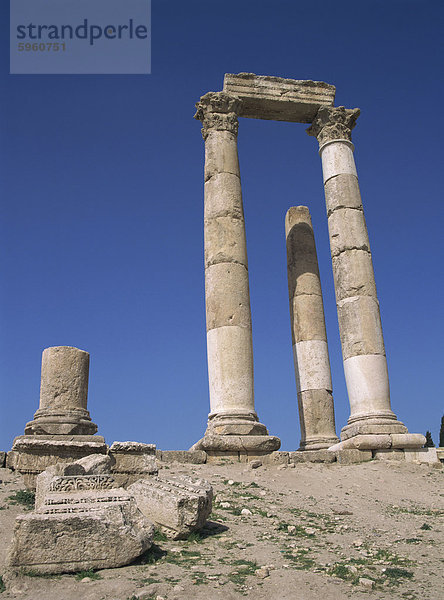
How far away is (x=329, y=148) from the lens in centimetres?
1797

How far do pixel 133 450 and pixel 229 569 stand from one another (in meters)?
3.99

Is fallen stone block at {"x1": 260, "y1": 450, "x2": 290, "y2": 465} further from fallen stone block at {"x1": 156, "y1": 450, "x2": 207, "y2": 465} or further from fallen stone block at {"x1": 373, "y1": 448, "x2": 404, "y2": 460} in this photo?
fallen stone block at {"x1": 373, "y1": 448, "x2": 404, "y2": 460}

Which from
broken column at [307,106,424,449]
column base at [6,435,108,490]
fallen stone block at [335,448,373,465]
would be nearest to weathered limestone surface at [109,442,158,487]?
column base at [6,435,108,490]

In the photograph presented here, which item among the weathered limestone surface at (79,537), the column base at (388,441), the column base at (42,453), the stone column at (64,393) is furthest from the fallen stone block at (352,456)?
the weathered limestone surface at (79,537)

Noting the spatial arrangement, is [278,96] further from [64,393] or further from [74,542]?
[74,542]

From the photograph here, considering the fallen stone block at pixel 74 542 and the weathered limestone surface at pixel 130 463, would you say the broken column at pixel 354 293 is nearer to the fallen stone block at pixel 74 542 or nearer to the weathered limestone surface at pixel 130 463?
the weathered limestone surface at pixel 130 463

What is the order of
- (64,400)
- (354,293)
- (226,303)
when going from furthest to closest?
(354,293), (226,303), (64,400)

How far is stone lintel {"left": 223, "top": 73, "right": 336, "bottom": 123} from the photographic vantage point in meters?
17.9

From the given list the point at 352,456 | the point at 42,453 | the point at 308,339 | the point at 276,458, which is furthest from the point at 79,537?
the point at 308,339

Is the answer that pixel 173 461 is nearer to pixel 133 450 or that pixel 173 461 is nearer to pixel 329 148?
pixel 133 450

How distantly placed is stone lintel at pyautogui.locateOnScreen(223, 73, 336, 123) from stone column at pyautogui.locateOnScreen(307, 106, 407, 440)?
0.59 metres

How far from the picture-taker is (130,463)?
9078 millimetres

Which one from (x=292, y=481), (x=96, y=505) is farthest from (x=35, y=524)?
(x=292, y=481)

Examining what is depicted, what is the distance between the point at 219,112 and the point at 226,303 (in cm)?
649
